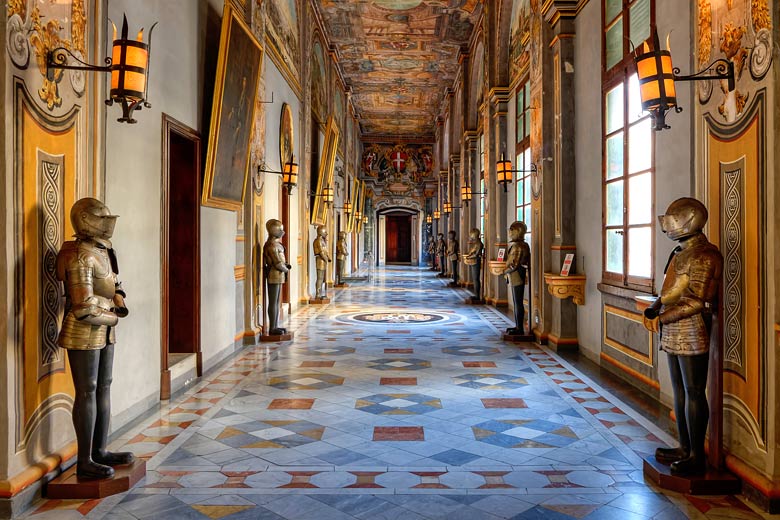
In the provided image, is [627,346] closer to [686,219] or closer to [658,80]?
[686,219]

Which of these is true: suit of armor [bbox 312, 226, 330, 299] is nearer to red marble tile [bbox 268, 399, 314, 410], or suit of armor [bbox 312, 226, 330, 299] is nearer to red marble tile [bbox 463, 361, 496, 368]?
red marble tile [bbox 463, 361, 496, 368]

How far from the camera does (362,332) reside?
32.9 ft

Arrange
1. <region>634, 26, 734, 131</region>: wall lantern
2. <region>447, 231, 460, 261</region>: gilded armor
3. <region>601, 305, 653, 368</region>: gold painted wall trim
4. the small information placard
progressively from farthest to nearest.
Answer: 1. <region>447, 231, 460, 261</region>: gilded armor
2. the small information placard
3. <region>601, 305, 653, 368</region>: gold painted wall trim
4. <region>634, 26, 734, 131</region>: wall lantern

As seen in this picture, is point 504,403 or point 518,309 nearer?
point 504,403

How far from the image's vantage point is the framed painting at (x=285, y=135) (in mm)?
11445

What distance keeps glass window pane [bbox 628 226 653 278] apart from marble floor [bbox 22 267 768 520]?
1337mm

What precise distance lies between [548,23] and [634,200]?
145 inches

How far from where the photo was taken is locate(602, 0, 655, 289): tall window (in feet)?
19.9

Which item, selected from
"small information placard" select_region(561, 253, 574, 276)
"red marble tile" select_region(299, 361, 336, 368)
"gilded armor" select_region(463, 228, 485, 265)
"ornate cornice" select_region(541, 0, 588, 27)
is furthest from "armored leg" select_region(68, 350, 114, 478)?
"gilded armor" select_region(463, 228, 485, 265)

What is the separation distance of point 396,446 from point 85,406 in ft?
6.96

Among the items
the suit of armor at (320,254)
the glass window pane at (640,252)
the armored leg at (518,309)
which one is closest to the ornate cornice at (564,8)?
the glass window pane at (640,252)

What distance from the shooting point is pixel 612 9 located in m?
7.04

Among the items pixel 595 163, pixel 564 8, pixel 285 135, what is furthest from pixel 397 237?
pixel 595 163

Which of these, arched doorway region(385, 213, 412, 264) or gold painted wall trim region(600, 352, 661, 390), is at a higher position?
arched doorway region(385, 213, 412, 264)
